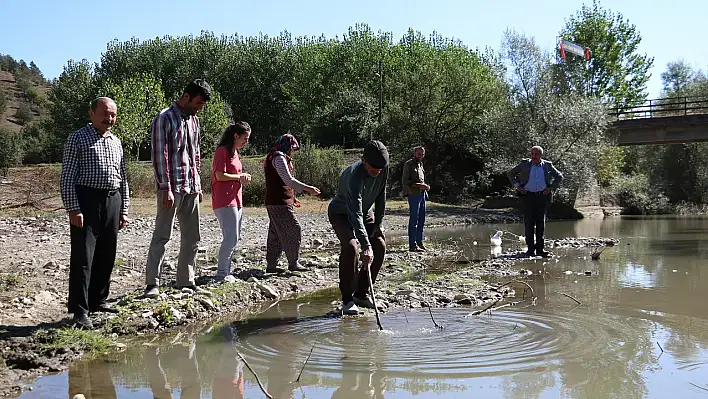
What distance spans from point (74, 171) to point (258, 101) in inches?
2333

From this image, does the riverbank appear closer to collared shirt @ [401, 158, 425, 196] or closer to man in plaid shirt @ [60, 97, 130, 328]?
man in plaid shirt @ [60, 97, 130, 328]

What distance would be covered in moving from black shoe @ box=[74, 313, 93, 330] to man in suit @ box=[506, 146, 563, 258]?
342 inches

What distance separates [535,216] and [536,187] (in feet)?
1.80

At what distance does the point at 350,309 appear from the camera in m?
7.42

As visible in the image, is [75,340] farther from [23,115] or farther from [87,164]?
[23,115]

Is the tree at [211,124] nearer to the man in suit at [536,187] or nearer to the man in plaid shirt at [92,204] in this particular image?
→ the man in suit at [536,187]

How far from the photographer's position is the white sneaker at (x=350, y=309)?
7.40 meters

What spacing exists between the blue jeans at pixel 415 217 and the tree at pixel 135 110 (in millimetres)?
28602

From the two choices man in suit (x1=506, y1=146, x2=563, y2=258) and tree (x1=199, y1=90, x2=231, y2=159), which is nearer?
man in suit (x1=506, y1=146, x2=563, y2=258)

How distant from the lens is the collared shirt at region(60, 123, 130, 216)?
19.9 feet

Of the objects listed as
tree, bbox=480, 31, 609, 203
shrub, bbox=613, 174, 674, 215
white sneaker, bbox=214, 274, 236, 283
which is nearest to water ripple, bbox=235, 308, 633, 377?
white sneaker, bbox=214, 274, 236, 283

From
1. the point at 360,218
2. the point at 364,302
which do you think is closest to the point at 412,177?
the point at 364,302

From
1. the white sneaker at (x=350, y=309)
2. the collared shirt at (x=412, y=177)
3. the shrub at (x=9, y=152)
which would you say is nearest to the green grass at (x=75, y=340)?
the white sneaker at (x=350, y=309)

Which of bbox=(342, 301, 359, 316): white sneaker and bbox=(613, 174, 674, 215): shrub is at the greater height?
bbox=(613, 174, 674, 215): shrub
